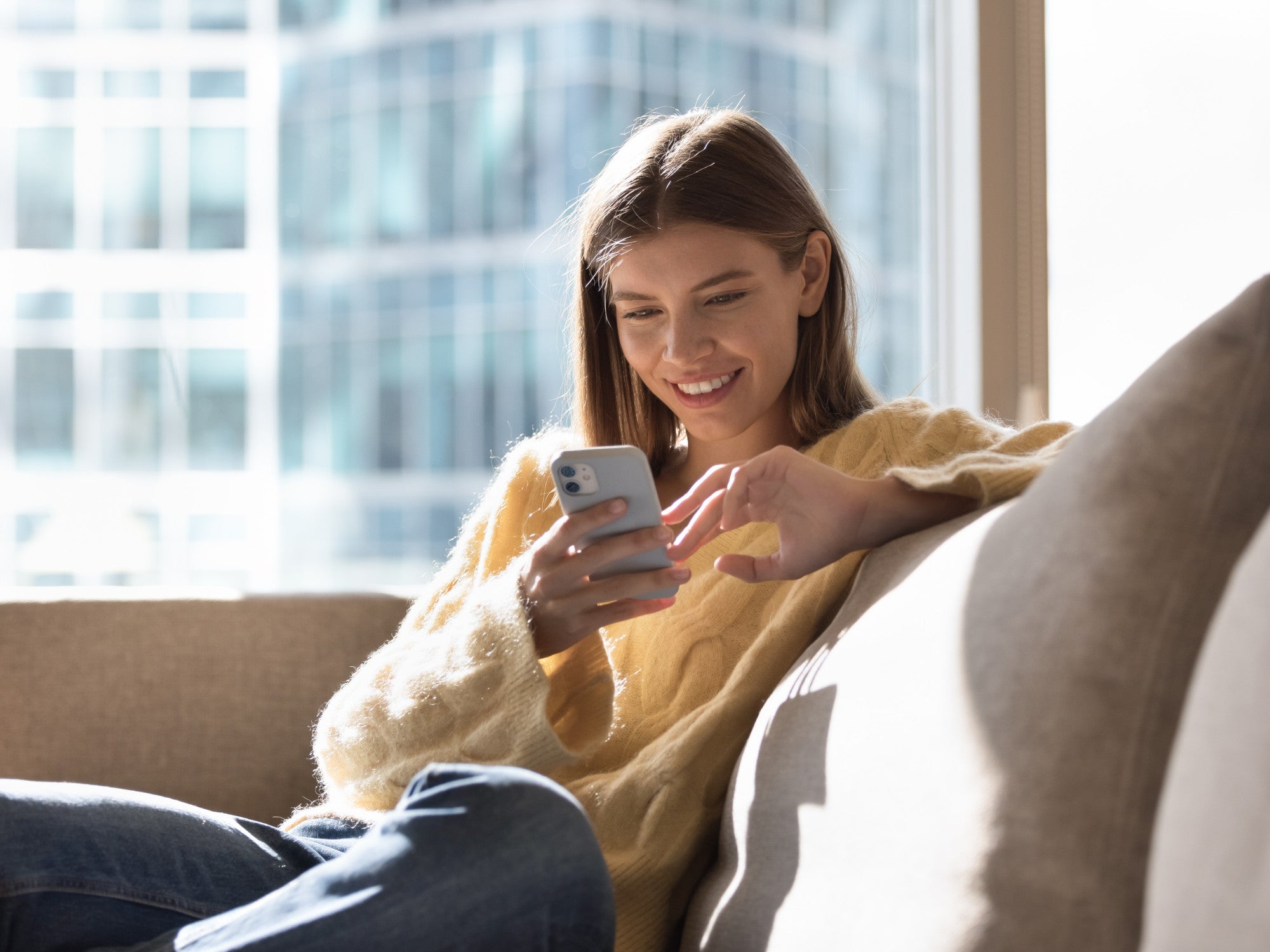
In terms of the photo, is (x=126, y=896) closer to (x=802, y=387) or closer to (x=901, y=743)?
(x=901, y=743)

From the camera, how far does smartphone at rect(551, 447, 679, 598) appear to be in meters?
1.04

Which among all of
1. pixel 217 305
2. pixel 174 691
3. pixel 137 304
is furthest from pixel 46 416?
pixel 174 691

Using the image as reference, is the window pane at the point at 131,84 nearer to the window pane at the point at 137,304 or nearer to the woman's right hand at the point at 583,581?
the window pane at the point at 137,304

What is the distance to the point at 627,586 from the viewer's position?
3.58 feet

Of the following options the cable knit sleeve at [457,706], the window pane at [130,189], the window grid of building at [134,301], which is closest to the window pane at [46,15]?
the window grid of building at [134,301]

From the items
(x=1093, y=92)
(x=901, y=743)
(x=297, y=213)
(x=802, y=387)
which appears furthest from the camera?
(x=297, y=213)

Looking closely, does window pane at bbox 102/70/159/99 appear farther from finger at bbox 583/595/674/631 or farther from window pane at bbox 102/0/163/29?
finger at bbox 583/595/674/631

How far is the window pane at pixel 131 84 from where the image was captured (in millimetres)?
2385

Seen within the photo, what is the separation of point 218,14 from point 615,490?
6.23ft

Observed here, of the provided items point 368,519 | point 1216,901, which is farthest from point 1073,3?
point 1216,901

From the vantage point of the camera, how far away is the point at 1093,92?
2.23 meters

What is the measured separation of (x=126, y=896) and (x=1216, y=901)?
83 cm

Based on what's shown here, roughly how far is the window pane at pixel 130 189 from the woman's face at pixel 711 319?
1.43m

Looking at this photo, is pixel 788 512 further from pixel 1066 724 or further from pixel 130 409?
pixel 130 409
